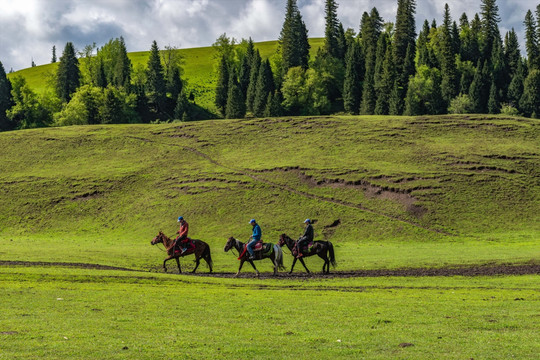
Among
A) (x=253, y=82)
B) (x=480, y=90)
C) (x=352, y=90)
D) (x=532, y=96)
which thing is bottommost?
(x=532, y=96)

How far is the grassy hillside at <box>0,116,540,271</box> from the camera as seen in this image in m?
61.9

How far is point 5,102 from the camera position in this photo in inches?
6644

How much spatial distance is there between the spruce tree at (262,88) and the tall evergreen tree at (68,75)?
207 ft

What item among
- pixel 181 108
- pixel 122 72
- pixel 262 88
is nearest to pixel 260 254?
pixel 262 88

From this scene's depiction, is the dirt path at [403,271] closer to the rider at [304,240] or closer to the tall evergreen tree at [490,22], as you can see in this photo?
the rider at [304,240]

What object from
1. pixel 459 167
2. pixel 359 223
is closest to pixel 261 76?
pixel 459 167

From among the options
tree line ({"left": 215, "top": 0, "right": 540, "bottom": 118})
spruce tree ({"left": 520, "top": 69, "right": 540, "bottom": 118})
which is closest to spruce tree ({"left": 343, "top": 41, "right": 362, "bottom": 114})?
tree line ({"left": 215, "top": 0, "right": 540, "bottom": 118})

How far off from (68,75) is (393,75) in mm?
103742

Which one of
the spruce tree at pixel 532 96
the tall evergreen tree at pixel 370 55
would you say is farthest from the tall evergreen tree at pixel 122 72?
the spruce tree at pixel 532 96

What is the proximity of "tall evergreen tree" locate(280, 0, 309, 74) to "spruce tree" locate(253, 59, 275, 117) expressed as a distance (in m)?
9.11

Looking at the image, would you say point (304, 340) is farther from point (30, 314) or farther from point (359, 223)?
point (359, 223)

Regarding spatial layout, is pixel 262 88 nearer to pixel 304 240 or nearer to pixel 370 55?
pixel 370 55

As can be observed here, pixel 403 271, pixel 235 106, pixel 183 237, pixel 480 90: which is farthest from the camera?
pixel 480 90

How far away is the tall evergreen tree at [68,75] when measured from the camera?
18088 centimetres
